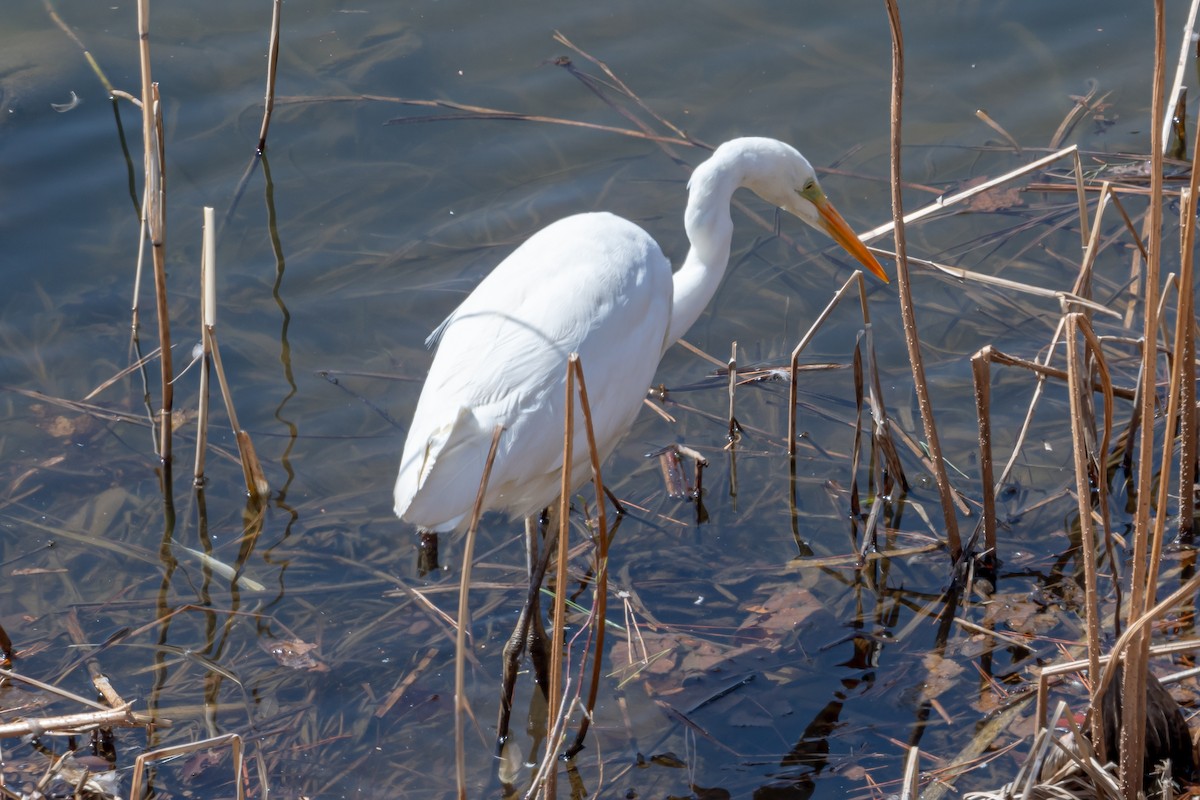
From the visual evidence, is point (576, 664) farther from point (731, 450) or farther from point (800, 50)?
point (800, 50)

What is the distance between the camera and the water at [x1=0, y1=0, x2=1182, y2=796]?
372 cm

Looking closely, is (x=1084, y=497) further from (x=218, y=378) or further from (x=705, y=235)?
(x=218, y=378)

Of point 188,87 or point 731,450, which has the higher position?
point 188,87

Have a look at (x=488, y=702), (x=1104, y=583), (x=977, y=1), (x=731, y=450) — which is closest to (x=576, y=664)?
(x=488, y=702)

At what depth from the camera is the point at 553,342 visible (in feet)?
11.8

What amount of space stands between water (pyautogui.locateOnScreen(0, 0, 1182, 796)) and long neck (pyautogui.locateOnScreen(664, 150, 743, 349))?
2.50 feet

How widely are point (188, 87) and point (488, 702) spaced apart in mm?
4009

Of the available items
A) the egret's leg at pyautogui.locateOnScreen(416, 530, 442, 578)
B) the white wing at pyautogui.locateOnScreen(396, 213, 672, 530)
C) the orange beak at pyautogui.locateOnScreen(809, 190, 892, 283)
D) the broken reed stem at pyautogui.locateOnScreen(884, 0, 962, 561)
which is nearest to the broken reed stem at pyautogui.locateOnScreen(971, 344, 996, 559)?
the broken reed stem at pyautogui.locateOnScreen(884, 0, 962, 561)

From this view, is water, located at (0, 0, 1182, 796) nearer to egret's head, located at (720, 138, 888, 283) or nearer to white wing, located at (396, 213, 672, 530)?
white wing, located at (396, 213, 672, 530)

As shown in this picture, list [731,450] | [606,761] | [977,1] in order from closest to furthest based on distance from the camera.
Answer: [606,761] → [731,450] → [977,1]

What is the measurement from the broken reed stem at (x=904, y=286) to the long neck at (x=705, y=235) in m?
0.69

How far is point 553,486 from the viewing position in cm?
369

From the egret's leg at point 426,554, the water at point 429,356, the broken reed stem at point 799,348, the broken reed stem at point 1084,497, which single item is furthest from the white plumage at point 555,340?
the broken reed stem at point 1084,497

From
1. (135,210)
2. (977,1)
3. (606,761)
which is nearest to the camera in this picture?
(606,761)
